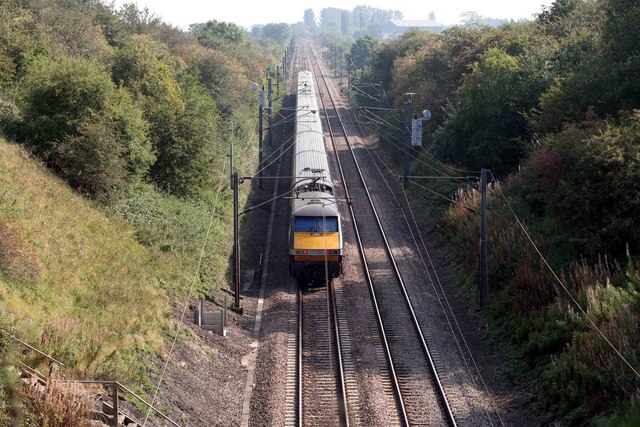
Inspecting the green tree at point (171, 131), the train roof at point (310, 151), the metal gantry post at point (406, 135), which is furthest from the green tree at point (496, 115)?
the green tree at point (171, 131)

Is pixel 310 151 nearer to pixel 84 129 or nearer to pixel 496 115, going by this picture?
pixel 496 115

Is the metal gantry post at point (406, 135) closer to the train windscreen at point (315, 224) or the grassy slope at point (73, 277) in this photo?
the train windscreen at point (315, 224)

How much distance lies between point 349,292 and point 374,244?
243 inches

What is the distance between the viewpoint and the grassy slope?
1430cm

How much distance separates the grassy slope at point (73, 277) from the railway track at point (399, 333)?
6.49m

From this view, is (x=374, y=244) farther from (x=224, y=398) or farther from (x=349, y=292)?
(x=224, y=398)

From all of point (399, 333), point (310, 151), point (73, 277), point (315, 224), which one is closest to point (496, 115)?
point (310, 151)

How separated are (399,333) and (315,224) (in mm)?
5508

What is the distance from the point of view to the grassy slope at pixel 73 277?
1430 centimetres

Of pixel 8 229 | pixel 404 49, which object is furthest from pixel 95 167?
pixel 404 49

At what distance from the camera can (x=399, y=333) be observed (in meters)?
21.7

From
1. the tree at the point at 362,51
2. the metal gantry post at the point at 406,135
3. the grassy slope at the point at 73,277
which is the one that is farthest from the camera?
the tree at the point at 362,51

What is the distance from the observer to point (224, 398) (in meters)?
17.3

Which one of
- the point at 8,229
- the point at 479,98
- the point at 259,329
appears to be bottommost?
the point at 259,329
